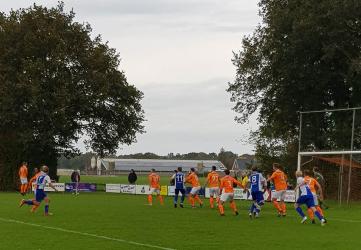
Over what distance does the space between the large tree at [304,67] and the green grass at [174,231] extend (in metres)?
15.1

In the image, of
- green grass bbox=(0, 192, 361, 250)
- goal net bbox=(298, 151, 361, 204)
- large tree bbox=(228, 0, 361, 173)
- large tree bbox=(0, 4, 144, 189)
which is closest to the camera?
green grass bbox=(0, 192, 361, 250)

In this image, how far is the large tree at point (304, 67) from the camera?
39625 mm

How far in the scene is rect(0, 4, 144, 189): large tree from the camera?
165ft

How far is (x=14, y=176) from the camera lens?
5194 cm

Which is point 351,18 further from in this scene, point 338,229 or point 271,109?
point 338,229

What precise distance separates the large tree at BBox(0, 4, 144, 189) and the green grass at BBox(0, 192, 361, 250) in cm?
2462

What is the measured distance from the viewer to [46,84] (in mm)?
51406

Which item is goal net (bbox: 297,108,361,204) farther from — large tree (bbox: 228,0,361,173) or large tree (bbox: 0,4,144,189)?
large tree (bbox: 0,4,144,189)

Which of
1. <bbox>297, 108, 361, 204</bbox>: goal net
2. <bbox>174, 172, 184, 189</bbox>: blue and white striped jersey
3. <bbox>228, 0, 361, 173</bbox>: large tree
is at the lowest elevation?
<bbox>174, 172, 184, 189</bbox>: blue and white striped jersey

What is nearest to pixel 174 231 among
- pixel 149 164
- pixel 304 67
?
pixel 304 67

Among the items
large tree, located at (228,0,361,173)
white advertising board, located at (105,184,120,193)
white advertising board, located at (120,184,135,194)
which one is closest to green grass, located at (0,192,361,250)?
large tree, located at (228,0,361,173)

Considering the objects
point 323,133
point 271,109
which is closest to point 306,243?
point 323,133

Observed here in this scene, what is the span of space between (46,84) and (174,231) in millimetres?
34893

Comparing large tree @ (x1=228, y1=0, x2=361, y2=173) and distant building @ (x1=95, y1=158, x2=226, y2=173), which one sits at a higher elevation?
large tree @ (x1=228, y1=0, x2=361, y2=173)
